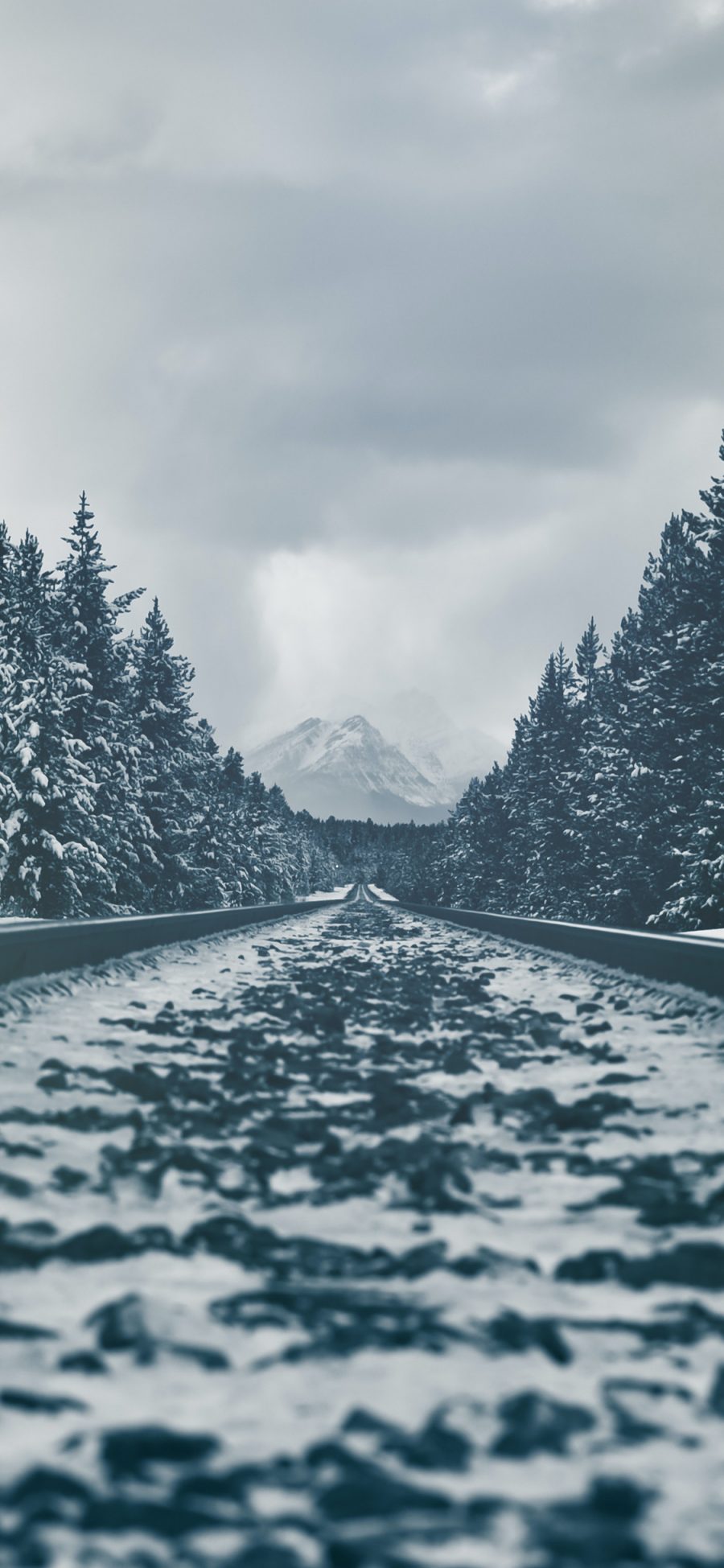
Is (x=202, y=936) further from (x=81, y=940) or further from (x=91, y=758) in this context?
(x=91, y=758)

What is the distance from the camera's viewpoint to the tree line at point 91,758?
31250 millimetres

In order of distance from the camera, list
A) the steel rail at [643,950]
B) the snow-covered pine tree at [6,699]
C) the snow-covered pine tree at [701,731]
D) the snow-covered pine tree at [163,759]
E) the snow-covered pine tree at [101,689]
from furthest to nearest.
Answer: the snow-covered pine tree at [163,759] → the snow-covered pine tree at [101,689] → the snow-covered pine tree at [6,699] → the snow-covered pine tree at [701,731] → the steel rail at [643,950]

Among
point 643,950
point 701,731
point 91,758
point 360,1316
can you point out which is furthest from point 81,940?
point 91,758

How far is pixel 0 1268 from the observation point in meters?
2.83

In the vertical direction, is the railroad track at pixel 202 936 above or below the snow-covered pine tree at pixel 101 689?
below

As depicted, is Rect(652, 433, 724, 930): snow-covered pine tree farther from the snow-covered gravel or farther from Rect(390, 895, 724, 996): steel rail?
the snow-covered gravel

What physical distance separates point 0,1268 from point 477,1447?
4.65 ft

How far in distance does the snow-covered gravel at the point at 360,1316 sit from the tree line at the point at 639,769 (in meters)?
22.8

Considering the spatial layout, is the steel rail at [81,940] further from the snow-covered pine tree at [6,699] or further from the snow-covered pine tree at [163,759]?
the snow-covered pine tree at [163,759]

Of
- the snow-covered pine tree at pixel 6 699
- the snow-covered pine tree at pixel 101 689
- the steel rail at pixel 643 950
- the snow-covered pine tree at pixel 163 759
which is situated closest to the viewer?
the steel rail at pixel 643 950

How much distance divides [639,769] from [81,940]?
27.6 meters

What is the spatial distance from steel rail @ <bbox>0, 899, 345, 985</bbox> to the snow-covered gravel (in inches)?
136

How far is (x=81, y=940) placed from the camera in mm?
11094

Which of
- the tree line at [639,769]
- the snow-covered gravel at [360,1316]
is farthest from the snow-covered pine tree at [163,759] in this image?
the snow-covered gravel at [360,1316]
